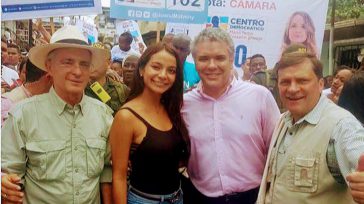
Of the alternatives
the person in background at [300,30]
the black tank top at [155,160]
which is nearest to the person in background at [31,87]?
the black tank top at [155,160]

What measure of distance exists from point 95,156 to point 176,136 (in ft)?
2.02

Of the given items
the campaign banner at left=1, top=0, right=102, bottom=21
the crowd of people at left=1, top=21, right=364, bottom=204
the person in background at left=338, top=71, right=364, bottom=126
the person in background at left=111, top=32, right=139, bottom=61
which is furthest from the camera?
the person in background at left=111, top=32, right=139, bottom=61

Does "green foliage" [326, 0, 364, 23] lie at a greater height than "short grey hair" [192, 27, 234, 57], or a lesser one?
greater

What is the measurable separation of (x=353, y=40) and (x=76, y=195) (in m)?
17.9

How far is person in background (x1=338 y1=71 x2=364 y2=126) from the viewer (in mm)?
4008

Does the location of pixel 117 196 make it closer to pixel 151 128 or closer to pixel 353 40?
pixel 151 128

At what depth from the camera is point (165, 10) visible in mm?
6613

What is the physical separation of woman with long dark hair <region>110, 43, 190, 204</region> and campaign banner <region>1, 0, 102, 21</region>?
107cm

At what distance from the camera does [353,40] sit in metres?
18.8

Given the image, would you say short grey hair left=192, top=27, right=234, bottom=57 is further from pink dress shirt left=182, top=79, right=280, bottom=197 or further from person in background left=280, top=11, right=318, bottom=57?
person in background left=280, top=11, right=318, bottom=57

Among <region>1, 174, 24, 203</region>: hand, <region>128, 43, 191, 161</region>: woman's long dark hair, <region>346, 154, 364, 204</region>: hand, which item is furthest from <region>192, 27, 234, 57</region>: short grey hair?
<region>1, 174, 24, 203</region>: hand

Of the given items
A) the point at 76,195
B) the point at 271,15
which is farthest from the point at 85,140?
the point at 271,15

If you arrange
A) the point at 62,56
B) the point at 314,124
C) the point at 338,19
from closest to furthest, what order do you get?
the point at 314,124, the point at 62,56, the point at 338,19

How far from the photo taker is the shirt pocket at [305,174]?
2607 millimetres
